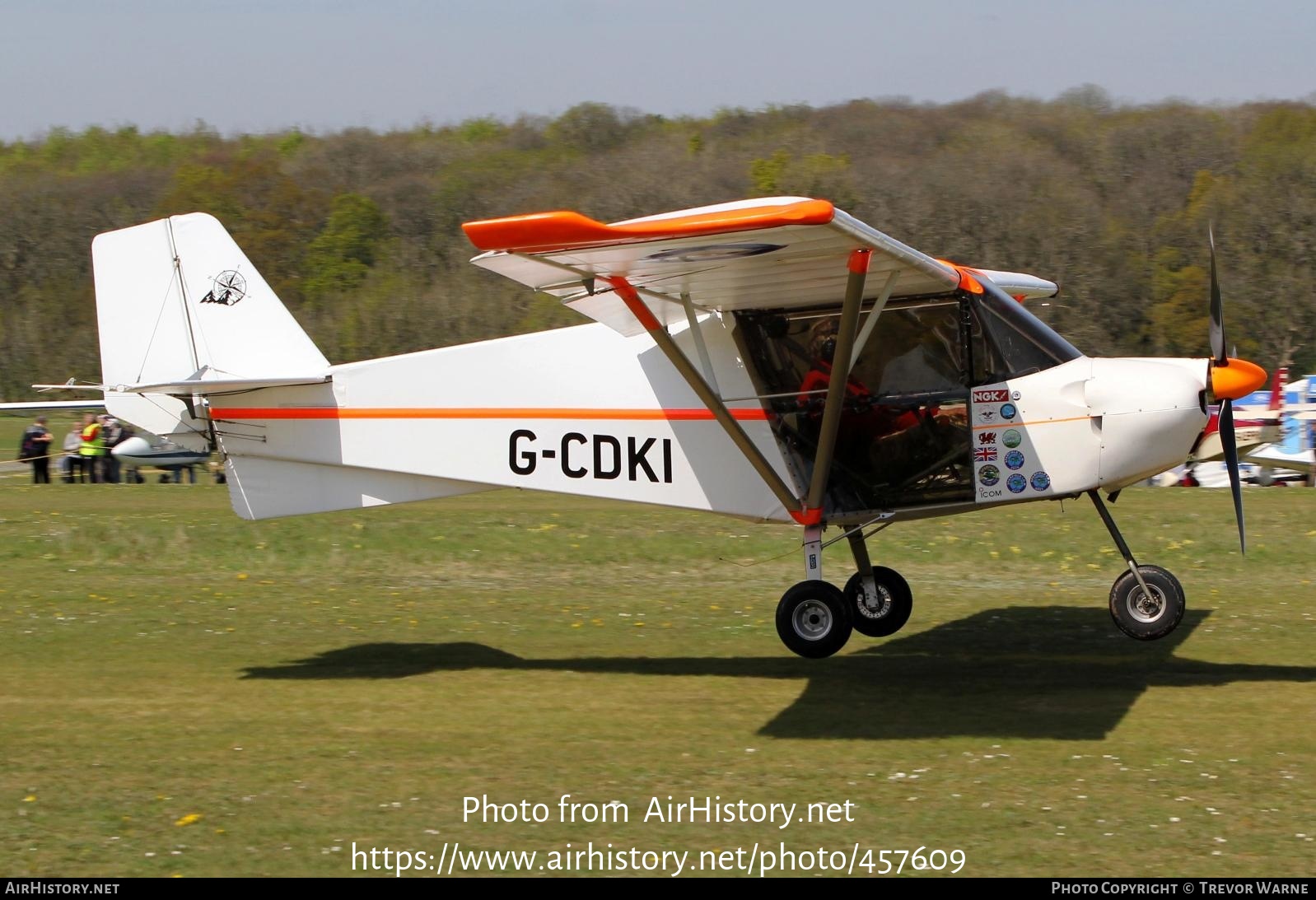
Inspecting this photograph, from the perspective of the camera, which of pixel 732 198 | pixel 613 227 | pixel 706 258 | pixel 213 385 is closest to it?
pixel 613 227

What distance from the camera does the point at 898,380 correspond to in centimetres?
938

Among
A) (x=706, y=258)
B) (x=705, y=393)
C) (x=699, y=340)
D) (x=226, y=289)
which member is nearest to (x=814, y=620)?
(x=705, y=393)

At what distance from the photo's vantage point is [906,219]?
130 feet

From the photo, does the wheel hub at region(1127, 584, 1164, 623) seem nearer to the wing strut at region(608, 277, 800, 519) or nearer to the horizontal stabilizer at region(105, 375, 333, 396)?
the wing strut at region(608, 277, 800, 519)

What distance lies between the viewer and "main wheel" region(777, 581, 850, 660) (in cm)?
912

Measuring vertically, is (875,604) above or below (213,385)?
below

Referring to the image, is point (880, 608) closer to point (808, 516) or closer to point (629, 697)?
point (808, 516)

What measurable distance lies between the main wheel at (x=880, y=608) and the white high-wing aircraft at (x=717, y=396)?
2cm

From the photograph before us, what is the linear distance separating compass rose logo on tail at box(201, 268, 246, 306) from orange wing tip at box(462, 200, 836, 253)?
13.4 feet

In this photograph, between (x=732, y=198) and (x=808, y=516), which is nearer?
(x=808, y=516)

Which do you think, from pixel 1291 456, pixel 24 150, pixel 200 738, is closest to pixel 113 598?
pixel 200 738

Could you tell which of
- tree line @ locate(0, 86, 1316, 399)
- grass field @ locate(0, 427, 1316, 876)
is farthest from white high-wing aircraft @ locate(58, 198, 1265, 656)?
tree line @ locate(0, 86, 1316, 399)

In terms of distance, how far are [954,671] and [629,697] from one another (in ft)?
7.83

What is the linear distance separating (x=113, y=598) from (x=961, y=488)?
8186 millimetres
